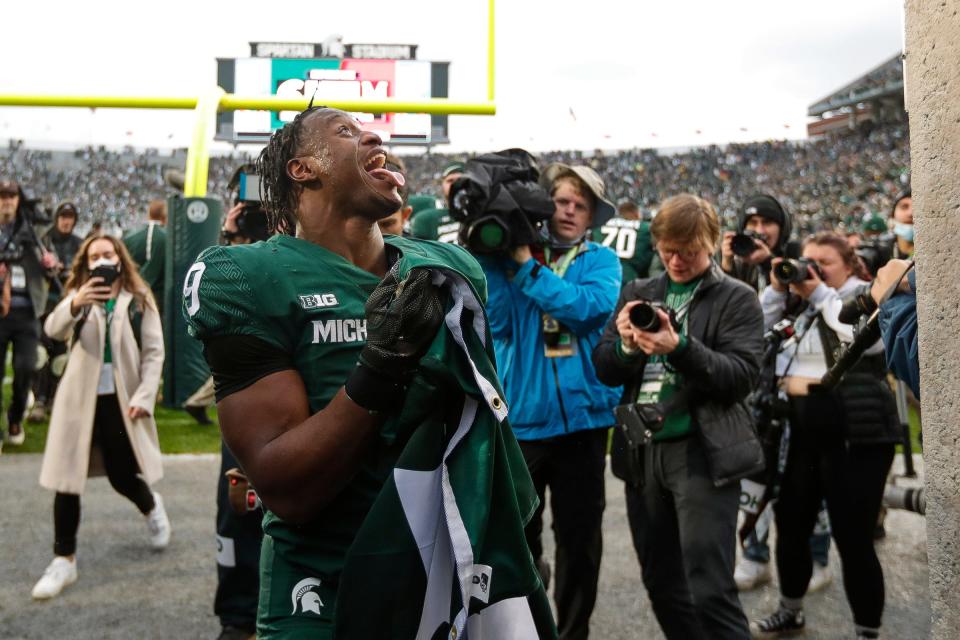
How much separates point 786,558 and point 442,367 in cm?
305

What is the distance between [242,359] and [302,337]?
4.9 inches

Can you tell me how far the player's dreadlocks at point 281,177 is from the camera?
6.67 ft

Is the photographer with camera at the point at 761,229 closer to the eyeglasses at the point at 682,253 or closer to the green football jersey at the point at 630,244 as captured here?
the eyeglasses at the point at 682,253

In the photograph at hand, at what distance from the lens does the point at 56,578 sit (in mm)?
4574

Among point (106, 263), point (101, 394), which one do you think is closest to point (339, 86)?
point (106, 263)

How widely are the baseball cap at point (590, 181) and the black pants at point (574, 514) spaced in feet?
3.09

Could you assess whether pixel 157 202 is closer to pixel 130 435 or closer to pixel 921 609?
pixel 130 435

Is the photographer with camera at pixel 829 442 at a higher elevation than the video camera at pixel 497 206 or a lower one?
lower

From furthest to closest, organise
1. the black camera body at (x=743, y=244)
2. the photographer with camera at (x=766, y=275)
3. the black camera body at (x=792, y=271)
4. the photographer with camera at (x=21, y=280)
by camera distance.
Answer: the photographer with camera at (x=21, y=280) → the black camera body at (x=743, y=244) → the photographer with camera at (x=766, y=275) → the black camera body at (x=792, y=271)

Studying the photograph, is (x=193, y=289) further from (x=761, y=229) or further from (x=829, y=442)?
(x=761, y=229)

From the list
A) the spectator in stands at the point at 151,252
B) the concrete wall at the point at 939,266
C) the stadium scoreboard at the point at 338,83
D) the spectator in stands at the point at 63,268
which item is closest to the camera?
the concrete wall at the point at 939,266

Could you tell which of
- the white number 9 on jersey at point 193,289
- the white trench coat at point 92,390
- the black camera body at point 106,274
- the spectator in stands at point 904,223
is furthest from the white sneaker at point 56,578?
the spectator in stands at point 904,223

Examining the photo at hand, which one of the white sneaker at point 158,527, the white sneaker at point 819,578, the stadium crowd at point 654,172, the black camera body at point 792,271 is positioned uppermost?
the stadium crowd at point 654,172

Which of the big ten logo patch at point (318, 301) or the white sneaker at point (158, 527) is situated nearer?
the big ten logo patch at point (318, 301)
